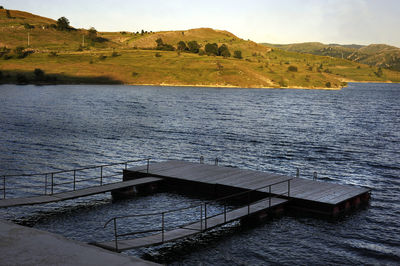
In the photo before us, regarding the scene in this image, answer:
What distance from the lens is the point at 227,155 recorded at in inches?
2078

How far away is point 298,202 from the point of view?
29.8 meters

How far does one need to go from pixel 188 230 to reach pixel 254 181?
1123 centimetres

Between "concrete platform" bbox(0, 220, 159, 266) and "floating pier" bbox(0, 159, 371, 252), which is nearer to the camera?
"concrete platform" bbox(0, 220, 159, 266)

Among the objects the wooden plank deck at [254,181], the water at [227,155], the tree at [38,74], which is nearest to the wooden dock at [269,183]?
the wooden plank deck at [254,181]

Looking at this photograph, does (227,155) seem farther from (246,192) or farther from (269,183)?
(246,192)

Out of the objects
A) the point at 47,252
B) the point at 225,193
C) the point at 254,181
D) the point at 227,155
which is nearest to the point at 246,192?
the point at 225,193

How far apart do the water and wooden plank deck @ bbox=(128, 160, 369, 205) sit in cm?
175

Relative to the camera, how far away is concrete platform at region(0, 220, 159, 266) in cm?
1742

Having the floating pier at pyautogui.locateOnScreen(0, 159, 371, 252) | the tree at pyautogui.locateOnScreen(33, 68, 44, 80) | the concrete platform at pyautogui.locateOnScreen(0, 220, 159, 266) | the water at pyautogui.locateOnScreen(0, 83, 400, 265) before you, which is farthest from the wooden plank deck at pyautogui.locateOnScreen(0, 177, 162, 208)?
the tree at pyautogui.locateOnScreen(33, 68, 44, 80)

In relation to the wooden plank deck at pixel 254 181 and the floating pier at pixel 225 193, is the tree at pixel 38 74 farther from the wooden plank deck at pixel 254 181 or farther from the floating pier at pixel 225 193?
the floating pier at pixel 225 193

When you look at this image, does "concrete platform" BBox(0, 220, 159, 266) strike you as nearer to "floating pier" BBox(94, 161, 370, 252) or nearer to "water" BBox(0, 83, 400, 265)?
"floating pier" BBox(94, 161, 370, 252)

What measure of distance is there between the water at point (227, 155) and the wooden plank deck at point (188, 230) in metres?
0.90

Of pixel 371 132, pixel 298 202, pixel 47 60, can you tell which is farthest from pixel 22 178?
pixel 47 60

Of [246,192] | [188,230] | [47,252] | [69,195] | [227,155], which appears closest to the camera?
[47,252]
